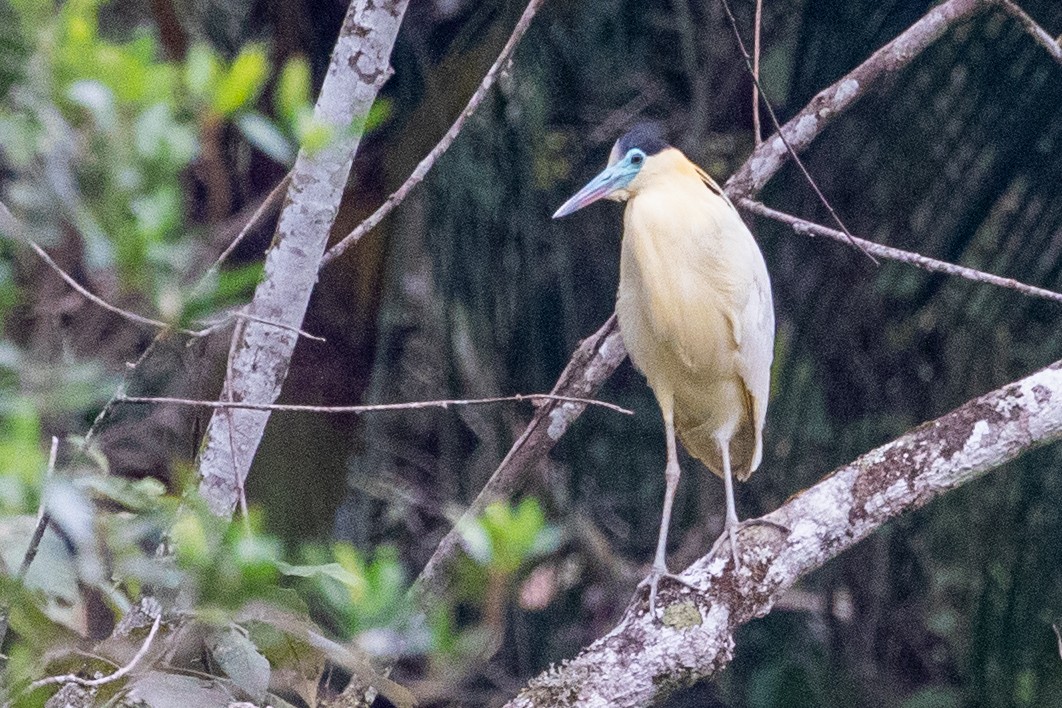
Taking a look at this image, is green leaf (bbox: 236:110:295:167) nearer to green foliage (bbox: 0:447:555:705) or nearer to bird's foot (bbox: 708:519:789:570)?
green foliage (bbox: 0:447:555:705)

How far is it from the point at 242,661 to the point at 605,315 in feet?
7.75

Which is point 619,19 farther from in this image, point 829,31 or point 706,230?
point 706,230

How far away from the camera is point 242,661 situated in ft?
6.00

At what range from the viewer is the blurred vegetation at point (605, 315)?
3.16 m

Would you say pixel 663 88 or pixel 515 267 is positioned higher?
pixel 663 88

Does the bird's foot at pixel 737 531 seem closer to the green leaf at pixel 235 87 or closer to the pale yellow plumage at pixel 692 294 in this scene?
the pale yellow plumage at pixel 692 294

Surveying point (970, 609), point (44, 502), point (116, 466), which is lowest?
point (970, 609)

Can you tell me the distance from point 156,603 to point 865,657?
8.11ft

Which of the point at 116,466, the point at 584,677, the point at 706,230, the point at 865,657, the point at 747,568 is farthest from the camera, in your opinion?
the point at 865,657

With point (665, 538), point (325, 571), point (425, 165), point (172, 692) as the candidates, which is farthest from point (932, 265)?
point (172, 692)

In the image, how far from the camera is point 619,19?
3758 mm

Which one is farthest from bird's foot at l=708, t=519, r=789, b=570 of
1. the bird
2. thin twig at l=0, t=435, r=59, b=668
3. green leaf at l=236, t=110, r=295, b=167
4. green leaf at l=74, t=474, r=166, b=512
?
green leaf at l=236, t=110, r=295, b=167

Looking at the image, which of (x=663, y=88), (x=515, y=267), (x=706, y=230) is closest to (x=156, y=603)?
(x=706, y=230)

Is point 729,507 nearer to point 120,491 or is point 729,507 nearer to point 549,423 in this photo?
point 549,423
